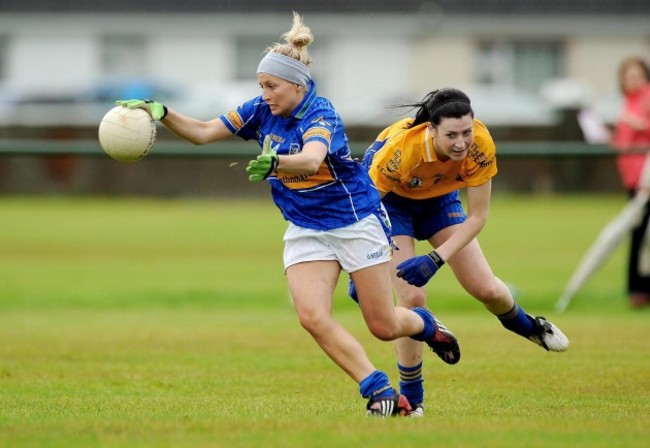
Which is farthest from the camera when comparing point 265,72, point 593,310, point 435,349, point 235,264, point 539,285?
point 235,264

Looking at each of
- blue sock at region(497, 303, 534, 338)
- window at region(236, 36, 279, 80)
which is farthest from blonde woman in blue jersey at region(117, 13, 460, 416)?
window at region(236, 36, 279, 80)

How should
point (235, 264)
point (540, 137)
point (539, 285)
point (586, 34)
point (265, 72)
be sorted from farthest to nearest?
point (586, 34) → point (540, 137) → point (235, 264) → point (539, 285) → point (265, 72)

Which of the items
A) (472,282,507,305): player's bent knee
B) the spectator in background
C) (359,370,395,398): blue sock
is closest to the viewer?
(359,370,395,398): blue sock

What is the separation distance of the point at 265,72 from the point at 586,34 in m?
36.5

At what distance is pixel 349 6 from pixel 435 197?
3454 centimetres

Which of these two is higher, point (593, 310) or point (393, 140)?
point (393, 140)

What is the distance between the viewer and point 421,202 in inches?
309

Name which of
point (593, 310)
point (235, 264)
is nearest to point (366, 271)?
point (593, 310)

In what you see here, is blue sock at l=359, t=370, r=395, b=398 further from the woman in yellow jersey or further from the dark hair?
the dark hair

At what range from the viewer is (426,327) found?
286 inches

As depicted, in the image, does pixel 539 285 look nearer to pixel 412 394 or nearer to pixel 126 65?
pixel 412 394

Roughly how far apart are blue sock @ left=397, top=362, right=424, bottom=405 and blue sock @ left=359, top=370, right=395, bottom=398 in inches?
30.5

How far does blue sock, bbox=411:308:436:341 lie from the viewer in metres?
7.27

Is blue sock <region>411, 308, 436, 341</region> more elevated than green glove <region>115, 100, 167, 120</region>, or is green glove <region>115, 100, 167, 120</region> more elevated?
green glove <region>115, 100, 167, 120</region>
